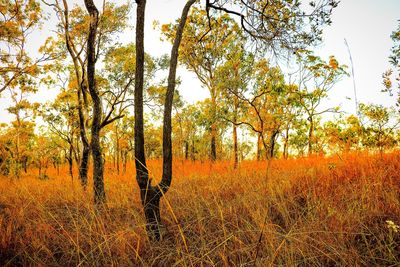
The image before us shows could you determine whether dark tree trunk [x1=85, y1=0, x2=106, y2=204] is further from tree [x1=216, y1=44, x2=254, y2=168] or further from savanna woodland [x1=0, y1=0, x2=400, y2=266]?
tree [x1=216, y1=44, x2=254, y2=168]

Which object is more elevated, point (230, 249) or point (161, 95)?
point (161, 95)

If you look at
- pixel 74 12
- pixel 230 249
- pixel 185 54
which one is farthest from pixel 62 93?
pixel 230 249


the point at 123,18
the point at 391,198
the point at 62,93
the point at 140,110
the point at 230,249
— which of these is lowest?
the point at 230,249

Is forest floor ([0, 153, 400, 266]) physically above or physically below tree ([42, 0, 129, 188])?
below

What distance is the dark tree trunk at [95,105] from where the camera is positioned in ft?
15.9

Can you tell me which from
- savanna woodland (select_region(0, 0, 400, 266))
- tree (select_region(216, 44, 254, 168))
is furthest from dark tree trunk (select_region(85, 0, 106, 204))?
tree (select_region(216, 44, 254, 168))

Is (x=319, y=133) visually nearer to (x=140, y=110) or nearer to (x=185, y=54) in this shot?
(x=185, y=54)

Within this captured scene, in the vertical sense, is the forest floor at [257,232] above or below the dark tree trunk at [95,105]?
below

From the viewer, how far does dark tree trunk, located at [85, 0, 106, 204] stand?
190 inches

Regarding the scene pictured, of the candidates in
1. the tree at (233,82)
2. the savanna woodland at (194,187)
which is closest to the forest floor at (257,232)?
the savanna woodland at (194,187)

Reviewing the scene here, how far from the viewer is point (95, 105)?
579 cm

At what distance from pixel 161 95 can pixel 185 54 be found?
4.84m

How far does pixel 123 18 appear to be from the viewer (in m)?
11.6

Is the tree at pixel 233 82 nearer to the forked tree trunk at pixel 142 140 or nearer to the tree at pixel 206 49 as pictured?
the tree at pixel 206 49
